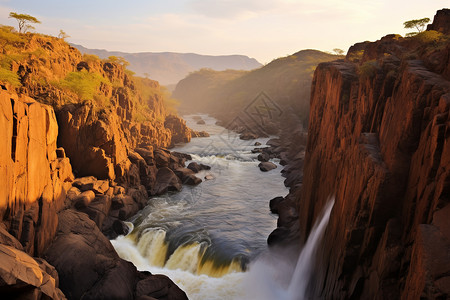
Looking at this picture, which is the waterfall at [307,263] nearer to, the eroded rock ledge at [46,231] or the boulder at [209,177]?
the eroded rock ledge at [46,231]

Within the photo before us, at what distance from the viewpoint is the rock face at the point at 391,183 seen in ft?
22.3

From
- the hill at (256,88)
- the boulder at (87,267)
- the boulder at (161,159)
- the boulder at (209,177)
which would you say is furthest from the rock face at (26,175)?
the hill at (256,88)

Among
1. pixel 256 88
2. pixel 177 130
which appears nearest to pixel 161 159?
pixel 177 130

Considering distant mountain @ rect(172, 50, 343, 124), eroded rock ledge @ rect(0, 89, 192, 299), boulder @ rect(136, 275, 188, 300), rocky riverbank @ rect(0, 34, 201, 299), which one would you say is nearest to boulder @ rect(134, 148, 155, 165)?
rocky riverbank @ rect(0, 34, 201, 299)

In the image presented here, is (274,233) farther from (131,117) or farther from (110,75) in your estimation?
(110,75)

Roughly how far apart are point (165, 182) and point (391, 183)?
73.3 feet

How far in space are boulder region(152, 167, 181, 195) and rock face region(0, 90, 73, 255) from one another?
12.7m

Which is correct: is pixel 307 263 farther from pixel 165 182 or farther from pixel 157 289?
pixel 165 182

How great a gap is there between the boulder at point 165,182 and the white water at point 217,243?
28.8 inches

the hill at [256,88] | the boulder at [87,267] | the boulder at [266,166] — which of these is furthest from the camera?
the hill at [256,88]

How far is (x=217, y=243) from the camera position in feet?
62.8

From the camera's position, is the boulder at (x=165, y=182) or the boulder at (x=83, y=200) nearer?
the boulder at (x=83, y=200)

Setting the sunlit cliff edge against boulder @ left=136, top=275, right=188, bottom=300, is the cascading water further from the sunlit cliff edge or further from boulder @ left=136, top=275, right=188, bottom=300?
the sunlit cliff edge

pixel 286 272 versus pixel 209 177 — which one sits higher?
pixel 209 177
